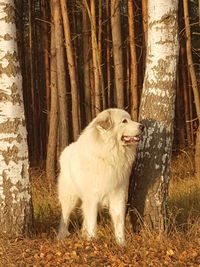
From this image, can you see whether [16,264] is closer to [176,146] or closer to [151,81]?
[151,81]

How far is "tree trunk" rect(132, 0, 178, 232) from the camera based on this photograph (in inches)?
227

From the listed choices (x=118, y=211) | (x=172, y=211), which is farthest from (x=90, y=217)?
(x=172, y=211)

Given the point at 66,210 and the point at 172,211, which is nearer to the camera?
the point at 66,210

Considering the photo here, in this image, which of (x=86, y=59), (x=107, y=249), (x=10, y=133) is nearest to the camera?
(x=107, y=249)

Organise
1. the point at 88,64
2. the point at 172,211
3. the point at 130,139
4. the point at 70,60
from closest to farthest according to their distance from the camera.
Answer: the point at 130,139
the point at 172,211
the point at 70,60
the point at 88,64

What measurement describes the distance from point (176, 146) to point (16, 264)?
45.7 feet

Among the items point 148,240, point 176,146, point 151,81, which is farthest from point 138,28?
point 148,240

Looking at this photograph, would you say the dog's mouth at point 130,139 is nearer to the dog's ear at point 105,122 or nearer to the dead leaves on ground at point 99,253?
the dog's ear at point 105,122

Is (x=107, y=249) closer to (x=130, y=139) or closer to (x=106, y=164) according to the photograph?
(x=106, y=164)

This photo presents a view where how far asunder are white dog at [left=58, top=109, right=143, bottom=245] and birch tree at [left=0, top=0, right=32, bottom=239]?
0.77 m

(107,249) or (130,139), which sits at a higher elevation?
(130,139)

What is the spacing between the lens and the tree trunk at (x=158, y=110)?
577cm

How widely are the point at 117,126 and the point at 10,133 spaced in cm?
128

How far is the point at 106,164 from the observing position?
575 centimetres
